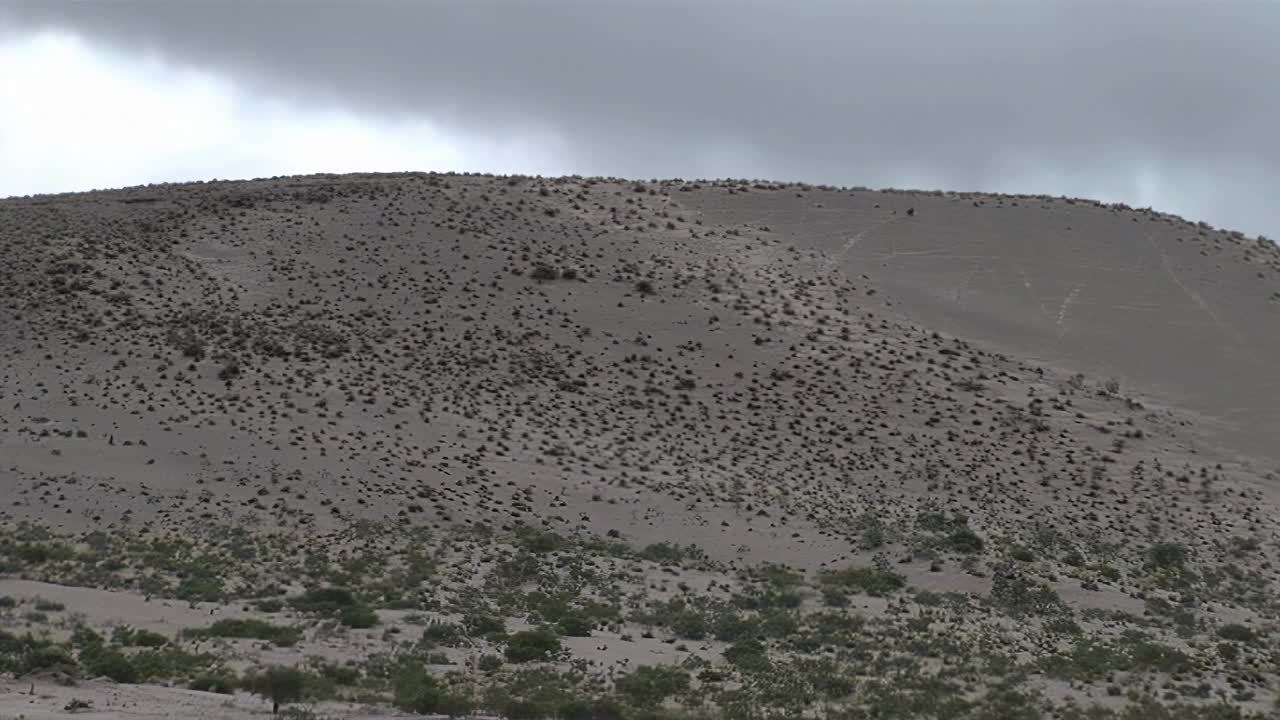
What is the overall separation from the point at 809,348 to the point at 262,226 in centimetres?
2812

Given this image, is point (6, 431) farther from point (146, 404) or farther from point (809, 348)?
point (809, 348)

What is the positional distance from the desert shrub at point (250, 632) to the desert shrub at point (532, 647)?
14.8 ft

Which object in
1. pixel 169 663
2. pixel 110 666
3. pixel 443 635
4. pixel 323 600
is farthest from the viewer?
pixel 323 600

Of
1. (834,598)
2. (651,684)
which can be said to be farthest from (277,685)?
(834,598)

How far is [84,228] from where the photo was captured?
59688mm

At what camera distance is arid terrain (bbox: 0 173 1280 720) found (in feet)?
86.7

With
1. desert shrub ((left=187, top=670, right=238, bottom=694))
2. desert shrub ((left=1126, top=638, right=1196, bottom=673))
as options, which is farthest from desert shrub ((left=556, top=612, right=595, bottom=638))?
desert shrub ((left=1126, top=638, right=1196, bottom=673))

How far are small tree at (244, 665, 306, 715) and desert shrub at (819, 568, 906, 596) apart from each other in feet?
59.3

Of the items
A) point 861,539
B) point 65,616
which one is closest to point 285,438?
point 65,616

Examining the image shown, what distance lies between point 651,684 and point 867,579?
13.4 metres

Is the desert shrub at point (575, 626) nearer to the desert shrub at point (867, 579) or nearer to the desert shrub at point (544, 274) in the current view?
the desert shrub at point (867, 579)

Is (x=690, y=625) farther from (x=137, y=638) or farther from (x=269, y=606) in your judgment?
(x=137, y=638)

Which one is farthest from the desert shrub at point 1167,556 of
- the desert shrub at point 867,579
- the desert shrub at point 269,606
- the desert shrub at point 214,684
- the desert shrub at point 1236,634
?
the desert shrub at point 214,684

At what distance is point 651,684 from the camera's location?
24.8m
